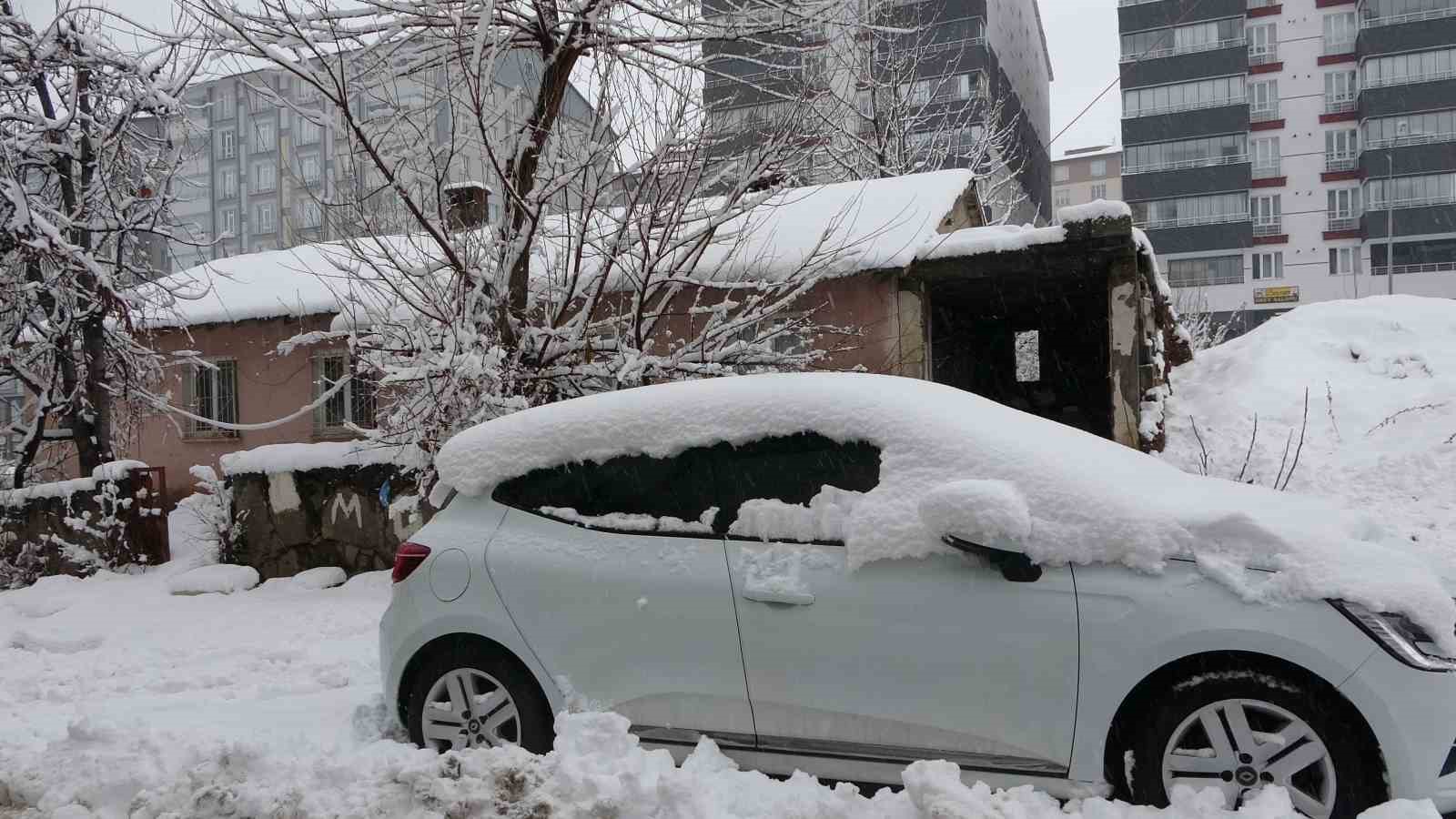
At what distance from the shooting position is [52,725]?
505cm

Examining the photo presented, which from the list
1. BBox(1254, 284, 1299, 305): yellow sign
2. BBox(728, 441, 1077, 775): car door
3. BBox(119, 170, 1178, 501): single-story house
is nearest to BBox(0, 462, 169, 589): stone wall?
BBox(119, 170, 1178, 501): single-story house

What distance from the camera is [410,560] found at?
4172 millimetres

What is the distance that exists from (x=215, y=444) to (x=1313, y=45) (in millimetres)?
55778

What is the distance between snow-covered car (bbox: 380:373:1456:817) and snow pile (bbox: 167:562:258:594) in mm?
6422

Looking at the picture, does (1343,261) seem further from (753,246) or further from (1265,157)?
(753,246)

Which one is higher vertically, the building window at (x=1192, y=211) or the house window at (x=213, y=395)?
the building window at (x=1192, y=211)

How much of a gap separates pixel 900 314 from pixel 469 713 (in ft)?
28.4

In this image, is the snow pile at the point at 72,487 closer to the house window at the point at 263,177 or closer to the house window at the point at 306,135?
the house window at the point at 306,135

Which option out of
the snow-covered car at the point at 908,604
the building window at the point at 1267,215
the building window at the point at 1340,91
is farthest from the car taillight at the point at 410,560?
the building window at the point at 1340,91

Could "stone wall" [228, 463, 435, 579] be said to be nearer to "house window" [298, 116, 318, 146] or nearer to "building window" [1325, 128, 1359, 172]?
"building window" [1325, 128, 1359, 172]

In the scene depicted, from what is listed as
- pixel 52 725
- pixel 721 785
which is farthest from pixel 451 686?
pixel 52 725

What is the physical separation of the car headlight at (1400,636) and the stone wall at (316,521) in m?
8.35

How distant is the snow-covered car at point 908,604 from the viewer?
3.03 meters

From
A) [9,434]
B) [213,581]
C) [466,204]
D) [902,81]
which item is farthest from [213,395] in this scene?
[902,81]
